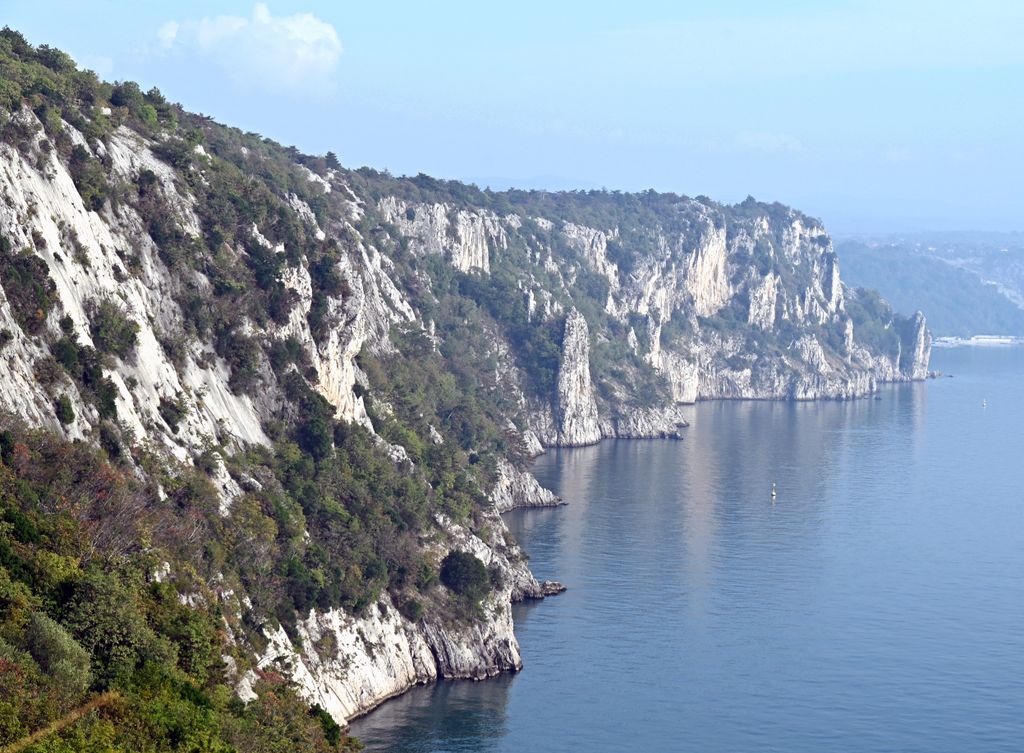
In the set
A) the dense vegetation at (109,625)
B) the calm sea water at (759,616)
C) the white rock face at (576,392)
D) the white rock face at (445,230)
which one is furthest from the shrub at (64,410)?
the white rock face at (445,230)

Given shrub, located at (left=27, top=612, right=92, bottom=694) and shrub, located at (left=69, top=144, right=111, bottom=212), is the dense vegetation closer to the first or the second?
shrub, located at (left=27, top=612, right=92, bottom=694)

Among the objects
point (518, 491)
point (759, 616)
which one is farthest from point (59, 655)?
point (518, 491)

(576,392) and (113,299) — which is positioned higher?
(113,299)

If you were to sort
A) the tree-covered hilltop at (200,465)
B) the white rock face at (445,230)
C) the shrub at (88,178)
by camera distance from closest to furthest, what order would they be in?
the tree-covered hilltop at (200,465) < the shrub at (88,178) < the white rock face at (445,230)

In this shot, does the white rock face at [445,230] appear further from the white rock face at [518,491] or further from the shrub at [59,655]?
the shrub at [59,655]

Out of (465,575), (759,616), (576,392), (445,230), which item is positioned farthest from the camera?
(445,230)

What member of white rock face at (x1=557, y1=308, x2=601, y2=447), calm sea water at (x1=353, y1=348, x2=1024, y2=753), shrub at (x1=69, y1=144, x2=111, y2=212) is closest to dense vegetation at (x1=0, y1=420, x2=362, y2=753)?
calm sea water at (x1=353, y1=348, x2=1024, y2=753)

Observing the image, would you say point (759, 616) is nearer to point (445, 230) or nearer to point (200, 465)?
point (200, 465)
